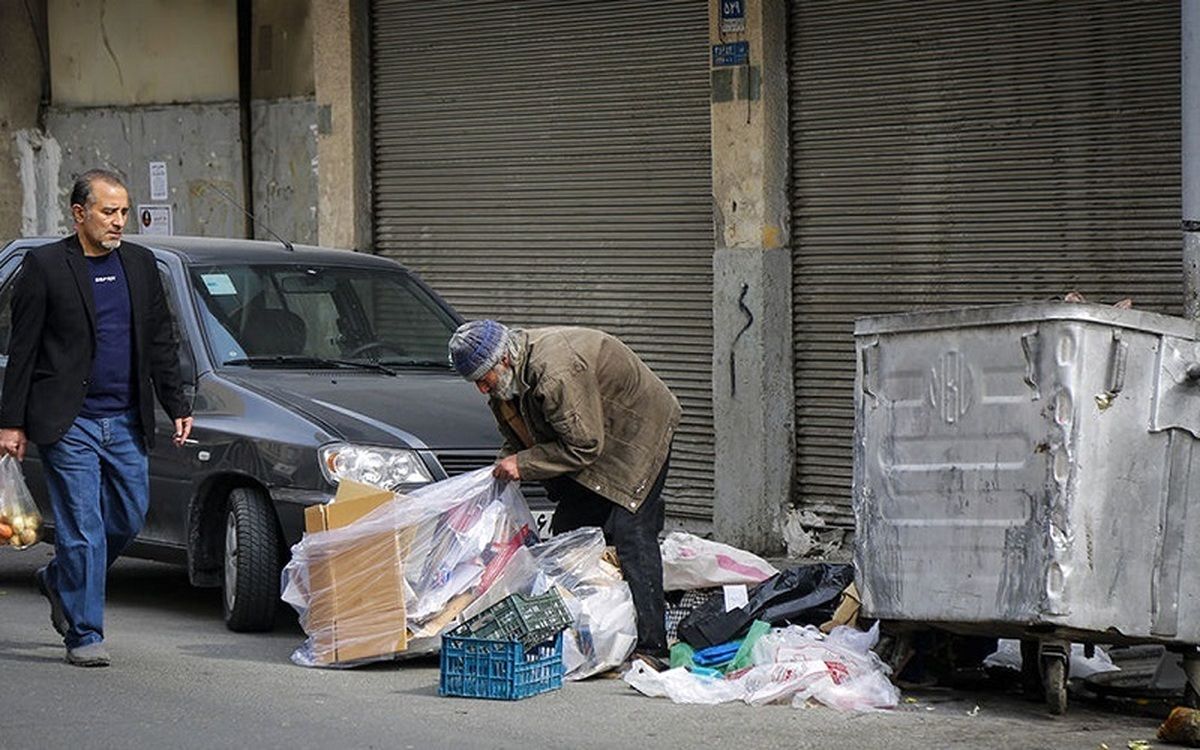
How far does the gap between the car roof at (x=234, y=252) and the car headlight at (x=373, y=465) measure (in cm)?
166

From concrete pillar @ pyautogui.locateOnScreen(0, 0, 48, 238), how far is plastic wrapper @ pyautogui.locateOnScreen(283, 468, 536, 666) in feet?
32.4

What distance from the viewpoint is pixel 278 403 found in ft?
29.4

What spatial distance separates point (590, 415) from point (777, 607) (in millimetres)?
1158

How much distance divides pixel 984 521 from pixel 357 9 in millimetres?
8528

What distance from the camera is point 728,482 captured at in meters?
12.5

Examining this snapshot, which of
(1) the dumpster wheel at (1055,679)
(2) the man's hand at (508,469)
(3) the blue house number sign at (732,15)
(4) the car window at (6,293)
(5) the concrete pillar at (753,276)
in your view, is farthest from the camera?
(3) the blue house number sign at (732,15)

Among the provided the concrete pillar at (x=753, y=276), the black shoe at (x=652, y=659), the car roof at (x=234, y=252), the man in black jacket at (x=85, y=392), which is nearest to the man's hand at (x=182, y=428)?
the man in black jacket at (x=85, y=392)

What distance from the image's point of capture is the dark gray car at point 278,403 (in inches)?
344

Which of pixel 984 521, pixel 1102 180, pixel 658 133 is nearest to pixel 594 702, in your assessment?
pixel 984 521

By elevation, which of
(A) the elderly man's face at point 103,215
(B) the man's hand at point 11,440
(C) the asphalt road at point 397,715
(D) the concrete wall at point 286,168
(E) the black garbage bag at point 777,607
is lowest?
(C) the asphalt road at point 397,715

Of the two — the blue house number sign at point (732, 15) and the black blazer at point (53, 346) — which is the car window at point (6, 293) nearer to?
the black blazer at point (53, 346)

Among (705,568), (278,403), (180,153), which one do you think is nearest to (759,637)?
(705,568)

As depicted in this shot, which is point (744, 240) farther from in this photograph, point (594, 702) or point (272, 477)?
point (594, 702)

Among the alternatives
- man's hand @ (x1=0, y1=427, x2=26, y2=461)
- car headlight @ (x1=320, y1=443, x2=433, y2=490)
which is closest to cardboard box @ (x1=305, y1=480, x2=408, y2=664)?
car headlight @ (x1=320, y1=443, x2=433, y2=490)
